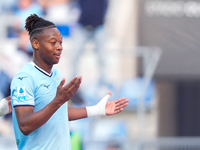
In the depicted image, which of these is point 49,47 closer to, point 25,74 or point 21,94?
point 25,74

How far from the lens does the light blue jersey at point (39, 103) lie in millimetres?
2773

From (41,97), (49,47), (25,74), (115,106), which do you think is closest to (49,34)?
(49,47)

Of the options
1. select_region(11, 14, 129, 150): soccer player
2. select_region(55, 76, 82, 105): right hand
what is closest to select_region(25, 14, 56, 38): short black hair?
select_region(11, 14, 129, 150): soccer player

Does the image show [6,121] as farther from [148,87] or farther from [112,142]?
[148,87]

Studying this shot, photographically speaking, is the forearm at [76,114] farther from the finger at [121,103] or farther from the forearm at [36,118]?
the forearm at [36,118]

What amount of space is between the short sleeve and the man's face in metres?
0.19

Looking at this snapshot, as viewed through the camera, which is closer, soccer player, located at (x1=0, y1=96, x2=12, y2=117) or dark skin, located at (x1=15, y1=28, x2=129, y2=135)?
dark skin, located at (x1=15, y1=28, x2=129, y2=135)

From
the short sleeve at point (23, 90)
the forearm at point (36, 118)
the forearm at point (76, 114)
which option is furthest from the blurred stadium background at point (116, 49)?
the forearm at point (36, 118)

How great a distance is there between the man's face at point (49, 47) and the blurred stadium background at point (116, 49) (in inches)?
190

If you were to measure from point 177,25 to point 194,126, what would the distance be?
2.34 meters

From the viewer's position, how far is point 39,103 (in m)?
2.84

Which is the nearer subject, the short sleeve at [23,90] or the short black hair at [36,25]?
the short sleeve at [23,90]

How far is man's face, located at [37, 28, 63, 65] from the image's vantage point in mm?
2906

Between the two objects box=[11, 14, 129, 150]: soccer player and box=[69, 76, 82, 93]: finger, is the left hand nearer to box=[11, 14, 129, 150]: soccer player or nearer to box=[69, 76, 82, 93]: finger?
box=[11, 14, 129, 150]: soccer player
